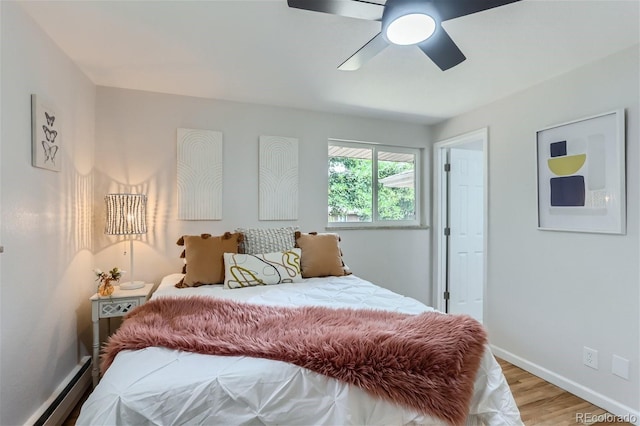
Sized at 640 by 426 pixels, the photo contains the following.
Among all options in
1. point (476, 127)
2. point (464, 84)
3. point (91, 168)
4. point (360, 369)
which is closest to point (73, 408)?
point (91, 168)

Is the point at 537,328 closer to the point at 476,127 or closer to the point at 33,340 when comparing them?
the point at 476,127

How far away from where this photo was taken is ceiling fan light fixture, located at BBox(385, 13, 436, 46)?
1.34 metres

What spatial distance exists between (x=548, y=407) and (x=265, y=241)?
88.6 inches

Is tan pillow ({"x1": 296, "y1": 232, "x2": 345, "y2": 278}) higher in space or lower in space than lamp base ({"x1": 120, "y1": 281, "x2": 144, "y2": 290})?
higher

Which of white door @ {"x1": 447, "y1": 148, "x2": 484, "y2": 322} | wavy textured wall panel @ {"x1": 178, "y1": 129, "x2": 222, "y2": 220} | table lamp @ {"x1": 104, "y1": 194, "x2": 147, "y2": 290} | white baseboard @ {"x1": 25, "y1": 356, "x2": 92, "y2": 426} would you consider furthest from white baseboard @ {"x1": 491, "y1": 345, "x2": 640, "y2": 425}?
white baseboard @ {"x1": 25, "y1": 356, "x2": 92, "y2": 426}

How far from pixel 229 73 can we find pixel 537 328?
3100 millimetres

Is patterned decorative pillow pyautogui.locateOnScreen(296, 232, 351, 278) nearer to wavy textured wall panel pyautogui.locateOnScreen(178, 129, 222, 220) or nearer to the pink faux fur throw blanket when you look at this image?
wavy textured wall panel pyautogui.locateOnScreen(178, 129, 222, 220)

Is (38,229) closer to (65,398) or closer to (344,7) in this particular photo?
(65,398)

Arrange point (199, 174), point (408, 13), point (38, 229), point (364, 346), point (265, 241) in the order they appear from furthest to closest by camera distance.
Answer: point (199, 174), point (265, 241), point (38, 229), point (408, 13), point (364, 346)

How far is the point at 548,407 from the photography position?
212cm

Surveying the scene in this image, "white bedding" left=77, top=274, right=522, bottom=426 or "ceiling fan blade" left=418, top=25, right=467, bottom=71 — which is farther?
"ceiling fan blade" left=418, top=25, right=467, bottom=71

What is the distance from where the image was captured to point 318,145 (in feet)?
10.7

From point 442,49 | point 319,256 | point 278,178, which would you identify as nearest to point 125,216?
point 278,178

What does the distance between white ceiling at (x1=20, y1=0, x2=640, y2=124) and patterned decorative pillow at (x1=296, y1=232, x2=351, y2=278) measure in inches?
49.0
